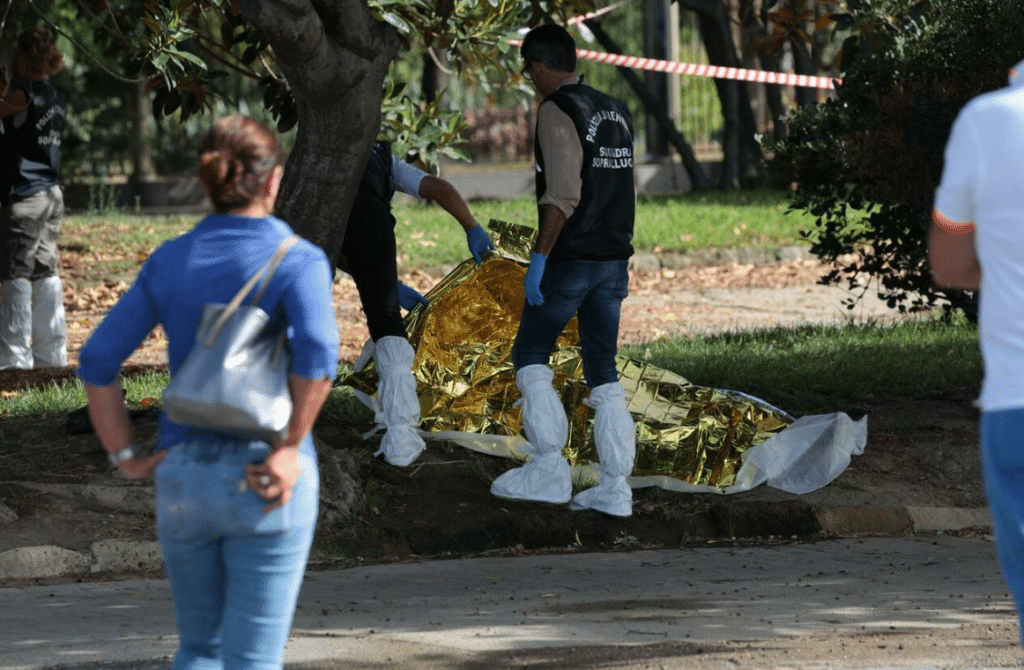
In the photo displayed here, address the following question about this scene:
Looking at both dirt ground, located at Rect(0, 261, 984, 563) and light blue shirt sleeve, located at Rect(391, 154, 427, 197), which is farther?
light blue shirt sleeve, located at Rect(391, 154, 427, 197)

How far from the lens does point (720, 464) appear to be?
7.43 m

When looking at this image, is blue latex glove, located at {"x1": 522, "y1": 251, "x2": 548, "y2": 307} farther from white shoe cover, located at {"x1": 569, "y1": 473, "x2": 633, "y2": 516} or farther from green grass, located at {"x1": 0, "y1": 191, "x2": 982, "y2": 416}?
green grass, located at {"x1": 0, "y1": 191, "x2": 982, "y2": 416}

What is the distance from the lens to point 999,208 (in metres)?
3.34

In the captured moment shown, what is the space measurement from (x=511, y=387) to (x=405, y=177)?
3.73 feet

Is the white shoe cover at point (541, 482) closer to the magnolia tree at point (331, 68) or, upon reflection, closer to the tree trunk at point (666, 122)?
the magnolia tree at point (331, 68)

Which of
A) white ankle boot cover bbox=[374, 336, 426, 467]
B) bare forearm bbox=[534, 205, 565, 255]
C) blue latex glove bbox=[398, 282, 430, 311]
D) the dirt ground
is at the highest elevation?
bare forearm bbox=[534, 205, 565, 255]

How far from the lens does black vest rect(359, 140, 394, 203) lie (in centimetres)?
751

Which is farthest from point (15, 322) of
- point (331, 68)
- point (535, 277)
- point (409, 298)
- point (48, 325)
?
point (535, 277)

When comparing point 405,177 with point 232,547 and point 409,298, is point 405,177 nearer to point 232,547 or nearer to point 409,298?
point 409,298

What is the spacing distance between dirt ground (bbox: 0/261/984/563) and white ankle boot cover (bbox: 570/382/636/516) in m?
0.09

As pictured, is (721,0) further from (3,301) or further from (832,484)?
(832,484)

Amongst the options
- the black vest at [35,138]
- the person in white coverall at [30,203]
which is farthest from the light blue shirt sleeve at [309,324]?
the black vest at [35,138]

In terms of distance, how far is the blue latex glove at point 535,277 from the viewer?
264 inches

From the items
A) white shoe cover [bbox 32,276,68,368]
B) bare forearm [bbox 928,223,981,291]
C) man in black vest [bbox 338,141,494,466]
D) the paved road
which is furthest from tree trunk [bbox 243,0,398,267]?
bare forearm [bbox 928,223,981,291]
